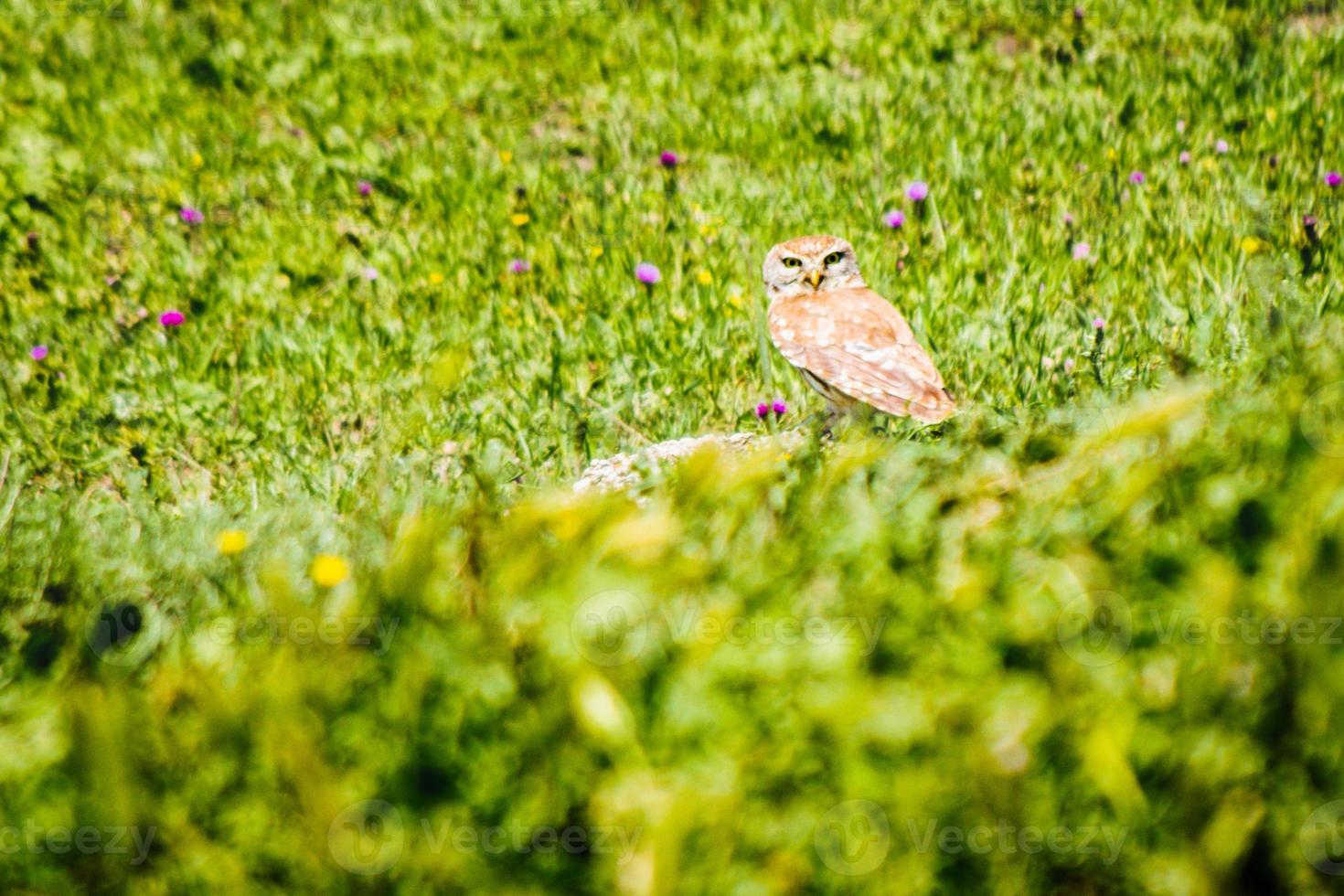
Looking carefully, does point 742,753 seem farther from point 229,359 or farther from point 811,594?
point 229,359

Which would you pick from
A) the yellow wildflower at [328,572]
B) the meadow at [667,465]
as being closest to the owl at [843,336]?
the meadow at [667,465]

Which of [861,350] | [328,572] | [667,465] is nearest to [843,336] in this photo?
[861,350]

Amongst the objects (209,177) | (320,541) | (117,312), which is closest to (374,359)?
(117,312)

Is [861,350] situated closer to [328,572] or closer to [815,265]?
[815,265]

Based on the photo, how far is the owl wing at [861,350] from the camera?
359 centimetres

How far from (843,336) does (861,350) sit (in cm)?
10

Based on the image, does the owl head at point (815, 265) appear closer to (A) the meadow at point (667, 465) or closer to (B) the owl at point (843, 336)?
(B) the owl at point (843, 336)

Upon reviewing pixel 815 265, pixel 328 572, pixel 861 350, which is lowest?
pixel 861 350

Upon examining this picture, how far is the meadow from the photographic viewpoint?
1603 mm

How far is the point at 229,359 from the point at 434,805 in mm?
3484

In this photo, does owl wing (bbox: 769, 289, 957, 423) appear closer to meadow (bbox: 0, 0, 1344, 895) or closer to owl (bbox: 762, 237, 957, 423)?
owl (bbox: 762, 237, 957, 423)

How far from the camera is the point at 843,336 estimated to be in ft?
12.8

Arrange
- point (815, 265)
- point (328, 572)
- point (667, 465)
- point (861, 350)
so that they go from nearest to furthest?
1. point (328, 572)
2. point (667, 465)
3. point (861, 350)
4. point (815, 265)

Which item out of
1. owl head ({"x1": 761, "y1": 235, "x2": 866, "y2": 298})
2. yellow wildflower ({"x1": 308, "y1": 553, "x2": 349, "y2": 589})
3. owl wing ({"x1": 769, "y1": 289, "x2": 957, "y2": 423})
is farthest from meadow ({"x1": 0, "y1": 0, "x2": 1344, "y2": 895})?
owl head ({"x1": 761, "y1": 235, "x2": 866, "y2": 298})
